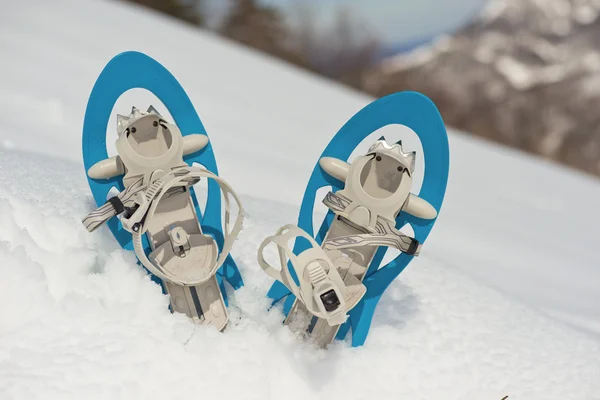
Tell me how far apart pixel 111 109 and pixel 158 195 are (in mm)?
168

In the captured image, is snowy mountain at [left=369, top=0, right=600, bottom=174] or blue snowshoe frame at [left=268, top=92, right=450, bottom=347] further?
snowy mountain at [left=369, top=0, right=600, bottom=174]

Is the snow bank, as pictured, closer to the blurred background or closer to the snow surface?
the snow surface

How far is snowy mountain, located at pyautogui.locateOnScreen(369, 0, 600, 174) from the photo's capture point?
3.52 metres

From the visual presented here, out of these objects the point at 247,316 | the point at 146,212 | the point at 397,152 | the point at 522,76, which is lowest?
the point at 247,316

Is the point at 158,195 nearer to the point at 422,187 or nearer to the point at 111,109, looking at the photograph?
the point at 111,109

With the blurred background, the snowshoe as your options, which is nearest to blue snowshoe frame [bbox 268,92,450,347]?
the snowshoe

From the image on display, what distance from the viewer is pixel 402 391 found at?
1.92 feet

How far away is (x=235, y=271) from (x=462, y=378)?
0.31 meters

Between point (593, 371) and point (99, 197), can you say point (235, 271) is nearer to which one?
point (99, 197)

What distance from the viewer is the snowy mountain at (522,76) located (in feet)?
11.5

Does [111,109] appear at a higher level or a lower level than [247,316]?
higher

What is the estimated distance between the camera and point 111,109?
65 cm

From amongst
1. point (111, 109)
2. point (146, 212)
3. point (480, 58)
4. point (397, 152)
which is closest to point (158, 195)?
point (146, 212)

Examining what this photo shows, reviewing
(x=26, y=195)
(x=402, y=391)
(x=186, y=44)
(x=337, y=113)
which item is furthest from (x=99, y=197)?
(x=186, y=44)
